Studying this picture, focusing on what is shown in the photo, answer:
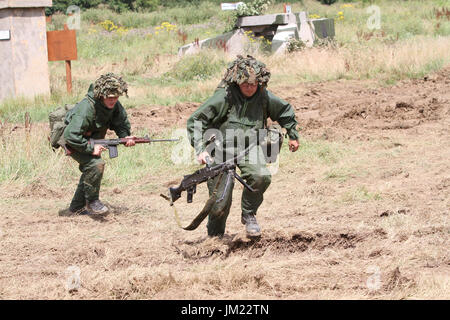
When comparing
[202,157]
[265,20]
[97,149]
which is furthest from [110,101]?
[265,20]

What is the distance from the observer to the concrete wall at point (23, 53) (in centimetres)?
1304

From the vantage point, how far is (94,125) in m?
6.91

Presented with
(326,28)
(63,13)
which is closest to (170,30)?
(326,28)

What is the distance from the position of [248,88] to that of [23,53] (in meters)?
8.64

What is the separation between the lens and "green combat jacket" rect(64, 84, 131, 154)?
22.0ft

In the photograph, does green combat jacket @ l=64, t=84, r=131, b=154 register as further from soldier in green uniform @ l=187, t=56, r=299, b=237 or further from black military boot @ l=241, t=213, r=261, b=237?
black military boot @ l=241, t=213, r=261, b=237

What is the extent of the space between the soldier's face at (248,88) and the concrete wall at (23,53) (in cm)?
845

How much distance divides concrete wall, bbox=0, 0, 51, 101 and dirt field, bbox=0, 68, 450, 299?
200 inches

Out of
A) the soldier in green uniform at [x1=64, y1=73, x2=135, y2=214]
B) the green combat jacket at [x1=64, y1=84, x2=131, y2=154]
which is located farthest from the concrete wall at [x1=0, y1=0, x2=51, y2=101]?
the green combat jacket at [x1=64, y1=84, x2=131, y2=154]

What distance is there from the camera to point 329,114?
1238cm

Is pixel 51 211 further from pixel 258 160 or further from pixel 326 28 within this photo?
pixel 326 28

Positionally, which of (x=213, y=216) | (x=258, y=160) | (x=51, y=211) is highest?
(x=258, y=160)

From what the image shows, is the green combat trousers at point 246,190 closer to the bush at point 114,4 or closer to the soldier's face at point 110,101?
the soldier's face at point 110,101
